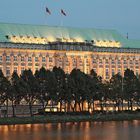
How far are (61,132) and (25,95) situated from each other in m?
41.4

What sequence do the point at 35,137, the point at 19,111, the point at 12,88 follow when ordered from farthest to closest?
the point at 19,111 < the point at 12,88 < the point at 35,137

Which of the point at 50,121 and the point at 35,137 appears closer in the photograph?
the point at 35,137

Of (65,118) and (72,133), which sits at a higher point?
(65,118)

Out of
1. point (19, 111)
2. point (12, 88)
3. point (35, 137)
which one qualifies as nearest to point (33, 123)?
point (12, 88)

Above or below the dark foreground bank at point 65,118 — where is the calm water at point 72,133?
below

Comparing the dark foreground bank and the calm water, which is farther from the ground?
the dark foreground bank

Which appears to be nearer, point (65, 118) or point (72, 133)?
point (72, 133)

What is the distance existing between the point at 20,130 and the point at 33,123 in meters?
20.7

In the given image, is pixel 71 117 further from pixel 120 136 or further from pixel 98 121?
pixel 120 136

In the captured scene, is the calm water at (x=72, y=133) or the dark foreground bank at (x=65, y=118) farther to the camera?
the dark foreground bank at (x=65, y=118)

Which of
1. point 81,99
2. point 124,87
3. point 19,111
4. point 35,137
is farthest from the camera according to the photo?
point 19,111

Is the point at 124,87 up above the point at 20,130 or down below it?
above

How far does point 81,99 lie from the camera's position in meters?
159

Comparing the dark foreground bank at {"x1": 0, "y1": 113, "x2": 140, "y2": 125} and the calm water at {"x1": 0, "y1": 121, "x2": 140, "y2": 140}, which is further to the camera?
the dark foreground bank at {"x1": 0, "y1": 113, "x2": 140, "y2": 125}
